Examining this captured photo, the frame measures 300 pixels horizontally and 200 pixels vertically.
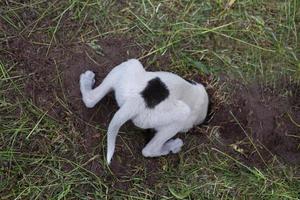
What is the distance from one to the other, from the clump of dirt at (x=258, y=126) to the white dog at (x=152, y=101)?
25 cm

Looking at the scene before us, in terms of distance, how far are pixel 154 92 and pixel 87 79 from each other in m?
0.54

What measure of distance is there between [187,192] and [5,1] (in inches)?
64.9

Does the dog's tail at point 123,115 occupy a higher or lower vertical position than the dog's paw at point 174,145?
higher

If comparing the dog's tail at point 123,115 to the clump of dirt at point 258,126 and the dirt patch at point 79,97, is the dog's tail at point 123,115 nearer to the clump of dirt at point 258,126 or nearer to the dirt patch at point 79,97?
the dirt patch at point 79,97

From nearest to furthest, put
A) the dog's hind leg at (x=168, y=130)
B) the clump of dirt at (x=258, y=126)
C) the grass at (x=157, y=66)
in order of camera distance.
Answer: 1. the dog's hind leg at (x=168, y=130)
2. the grass at (x=157, y=66)
3. the clump of dirt at (x=258, y=126)

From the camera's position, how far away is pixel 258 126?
3713mm

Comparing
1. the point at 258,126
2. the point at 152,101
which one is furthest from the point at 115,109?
the point at 258,126

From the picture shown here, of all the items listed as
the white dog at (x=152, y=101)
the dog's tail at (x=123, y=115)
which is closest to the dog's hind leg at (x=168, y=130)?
the white dog at (x=152, y=101)

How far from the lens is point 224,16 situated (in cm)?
400

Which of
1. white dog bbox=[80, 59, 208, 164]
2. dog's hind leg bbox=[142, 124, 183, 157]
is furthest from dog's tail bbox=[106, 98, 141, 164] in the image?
dog's hind leg bbox=[142, 124, 183, 157]

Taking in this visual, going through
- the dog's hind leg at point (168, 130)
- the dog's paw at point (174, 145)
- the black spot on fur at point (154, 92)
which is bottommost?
the dog's paw at point (174, 145)

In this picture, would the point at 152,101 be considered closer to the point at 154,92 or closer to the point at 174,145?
the point at 154,92

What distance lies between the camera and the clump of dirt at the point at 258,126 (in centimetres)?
368

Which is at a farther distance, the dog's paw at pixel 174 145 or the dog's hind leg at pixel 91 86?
the dog's paw at pixel 174 145
